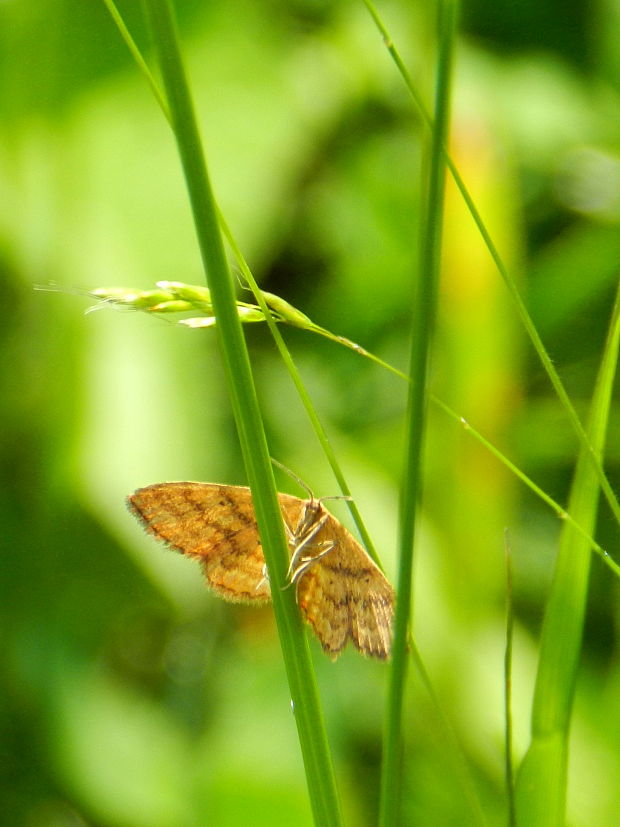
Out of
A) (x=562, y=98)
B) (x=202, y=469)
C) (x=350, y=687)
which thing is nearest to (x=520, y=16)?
(x=562, y=98)

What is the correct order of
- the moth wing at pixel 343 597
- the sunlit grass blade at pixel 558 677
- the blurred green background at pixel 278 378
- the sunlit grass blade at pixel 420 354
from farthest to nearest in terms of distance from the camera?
1. the blurred green background at pixel 278 378
2. the moth wing at pixel 343 597
3. the sunlit grass blade at pixel 558 677
4. the sunlit grass blade at pixel 420 354

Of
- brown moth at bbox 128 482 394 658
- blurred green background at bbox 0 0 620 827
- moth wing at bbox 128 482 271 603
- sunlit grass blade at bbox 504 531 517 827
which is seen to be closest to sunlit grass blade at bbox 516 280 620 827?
sunlit grass blade at bbox 504 531 517 827

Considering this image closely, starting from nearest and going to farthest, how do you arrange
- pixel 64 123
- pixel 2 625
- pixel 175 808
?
pixel 175 808
pixel 2 625
pixel 64 123

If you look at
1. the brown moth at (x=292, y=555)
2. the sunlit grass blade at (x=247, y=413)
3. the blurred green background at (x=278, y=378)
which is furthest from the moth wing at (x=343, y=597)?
the blurred green background at (x=278, y=378)

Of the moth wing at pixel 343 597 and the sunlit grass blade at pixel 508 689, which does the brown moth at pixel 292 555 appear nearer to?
the moth wing at pixel 343 597

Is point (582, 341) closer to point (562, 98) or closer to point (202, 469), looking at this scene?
point (562, 98)

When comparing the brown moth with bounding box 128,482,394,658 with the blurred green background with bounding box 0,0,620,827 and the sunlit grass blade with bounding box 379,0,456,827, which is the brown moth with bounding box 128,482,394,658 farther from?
the blurred green background with bounding box 0,0,620,827
